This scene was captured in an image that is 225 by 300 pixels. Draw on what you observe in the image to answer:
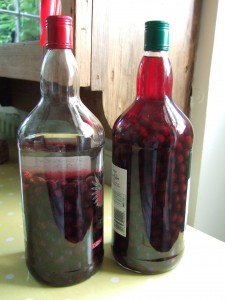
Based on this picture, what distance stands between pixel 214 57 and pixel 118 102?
0.23 meters

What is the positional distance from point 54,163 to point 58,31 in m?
0.14

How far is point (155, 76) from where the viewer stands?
1.15 ft

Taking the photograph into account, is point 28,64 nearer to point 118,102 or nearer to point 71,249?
point 118,102

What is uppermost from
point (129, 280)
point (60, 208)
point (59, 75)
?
point (59, 75)

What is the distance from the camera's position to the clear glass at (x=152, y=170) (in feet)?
1.14

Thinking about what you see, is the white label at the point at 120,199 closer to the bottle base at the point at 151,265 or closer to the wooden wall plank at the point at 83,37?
the bottle base at the point at 151,265

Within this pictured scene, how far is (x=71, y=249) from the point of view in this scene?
1.17 ft

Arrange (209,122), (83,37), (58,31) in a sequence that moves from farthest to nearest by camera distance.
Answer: (209,122)
(83,37)
(58,31)

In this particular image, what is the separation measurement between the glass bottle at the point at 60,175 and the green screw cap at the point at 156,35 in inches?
3.4

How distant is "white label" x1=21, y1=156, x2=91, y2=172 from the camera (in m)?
0.33

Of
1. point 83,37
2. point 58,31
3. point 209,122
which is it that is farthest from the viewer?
point 209,122

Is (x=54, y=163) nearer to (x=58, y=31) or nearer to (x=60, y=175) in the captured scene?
(x=60, y=175)

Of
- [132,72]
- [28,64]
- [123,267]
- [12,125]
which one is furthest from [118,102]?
[12,125]

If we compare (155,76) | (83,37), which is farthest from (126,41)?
(155,76)
